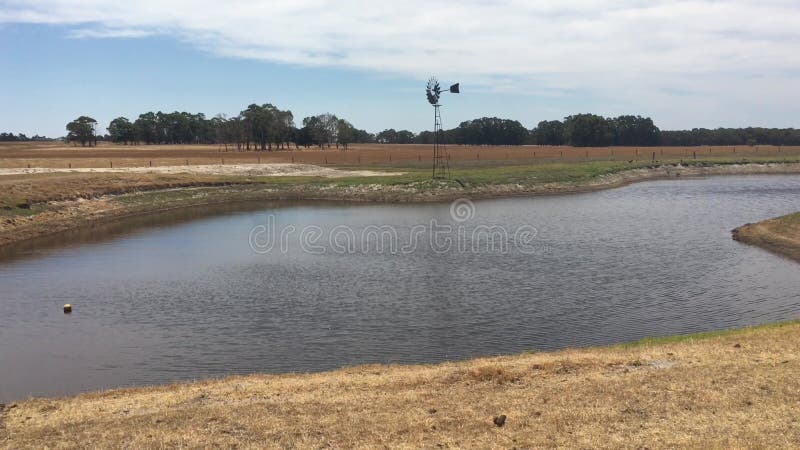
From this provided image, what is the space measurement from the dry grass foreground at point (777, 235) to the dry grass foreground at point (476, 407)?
21951 millimetres

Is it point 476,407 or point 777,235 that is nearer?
point 476,407

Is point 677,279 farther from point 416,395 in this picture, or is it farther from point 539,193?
point 539,193

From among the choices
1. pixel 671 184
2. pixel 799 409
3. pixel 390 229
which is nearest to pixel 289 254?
pixel 390 229

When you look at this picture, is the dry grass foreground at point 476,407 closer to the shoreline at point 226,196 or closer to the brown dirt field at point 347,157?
the shoreline at point 226,196

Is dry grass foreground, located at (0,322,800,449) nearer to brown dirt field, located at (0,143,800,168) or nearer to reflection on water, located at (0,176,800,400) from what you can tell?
reflection on water, located at (0,176,800,400)

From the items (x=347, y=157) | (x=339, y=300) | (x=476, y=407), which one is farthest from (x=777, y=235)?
(x=347, y=157)

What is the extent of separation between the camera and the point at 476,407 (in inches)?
502

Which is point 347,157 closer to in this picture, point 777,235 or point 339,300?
point 777,235

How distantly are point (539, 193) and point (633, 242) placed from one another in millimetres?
36490

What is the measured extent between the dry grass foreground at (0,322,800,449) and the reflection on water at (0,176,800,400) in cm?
351

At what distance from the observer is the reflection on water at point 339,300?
19.6 meters

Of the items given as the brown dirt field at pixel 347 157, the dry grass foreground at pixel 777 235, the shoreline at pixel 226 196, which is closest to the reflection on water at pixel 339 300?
the dry grass foreground at pixel 777 235

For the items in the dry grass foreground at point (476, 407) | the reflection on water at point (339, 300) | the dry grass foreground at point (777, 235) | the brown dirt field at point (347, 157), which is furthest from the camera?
the brown dirt field at point (347, 157)

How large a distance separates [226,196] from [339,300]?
46.2m
